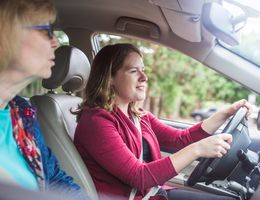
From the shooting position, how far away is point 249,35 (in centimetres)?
249

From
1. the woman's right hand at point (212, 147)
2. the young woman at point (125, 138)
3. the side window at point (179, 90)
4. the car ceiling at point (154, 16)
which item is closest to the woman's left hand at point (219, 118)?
the young woman at point (125, 138)

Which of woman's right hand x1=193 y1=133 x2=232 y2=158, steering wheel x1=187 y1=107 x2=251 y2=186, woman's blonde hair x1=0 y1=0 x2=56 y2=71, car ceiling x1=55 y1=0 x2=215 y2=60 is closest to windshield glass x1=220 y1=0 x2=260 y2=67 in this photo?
car ceiling x1=55 y1=0 x2=215 y2=60

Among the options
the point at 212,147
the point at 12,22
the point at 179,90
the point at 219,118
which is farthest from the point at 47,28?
the point at 179,90

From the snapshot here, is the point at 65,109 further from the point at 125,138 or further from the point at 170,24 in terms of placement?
the point at 170,24

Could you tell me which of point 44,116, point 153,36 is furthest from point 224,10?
point 44,116

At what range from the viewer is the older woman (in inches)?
61.0

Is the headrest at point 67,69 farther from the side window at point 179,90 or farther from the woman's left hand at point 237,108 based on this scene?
the side window at point 179,90

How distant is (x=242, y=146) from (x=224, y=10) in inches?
25.7

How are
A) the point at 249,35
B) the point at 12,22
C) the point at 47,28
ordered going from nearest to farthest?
1. the point at 12,22
2. the point at 47,28
3. the point at 249,35

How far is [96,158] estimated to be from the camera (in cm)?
208

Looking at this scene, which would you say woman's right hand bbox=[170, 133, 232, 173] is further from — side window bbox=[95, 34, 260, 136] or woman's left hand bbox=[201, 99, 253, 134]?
side window bbox=[95, 34, 260, 136]

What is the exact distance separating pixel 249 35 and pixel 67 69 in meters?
1.03

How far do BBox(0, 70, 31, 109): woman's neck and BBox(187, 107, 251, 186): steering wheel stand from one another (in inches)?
36.7

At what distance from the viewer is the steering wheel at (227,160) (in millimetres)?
2068
